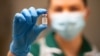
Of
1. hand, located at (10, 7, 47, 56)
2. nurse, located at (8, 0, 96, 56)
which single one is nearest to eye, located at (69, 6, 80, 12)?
nurse, located at (8, 0, 96, 56)

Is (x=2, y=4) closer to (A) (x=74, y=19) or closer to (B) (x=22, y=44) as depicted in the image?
(B) (x=22, y=44)

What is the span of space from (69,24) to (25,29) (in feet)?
0.74

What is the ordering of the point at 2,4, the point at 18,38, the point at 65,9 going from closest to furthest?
the point at 65,9
the point at 18,38
the point at 2,4

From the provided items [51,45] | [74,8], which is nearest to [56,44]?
[51,45]

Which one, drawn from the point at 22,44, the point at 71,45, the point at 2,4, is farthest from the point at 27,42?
the point at 2,4

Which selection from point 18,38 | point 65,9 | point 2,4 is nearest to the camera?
point 65,9

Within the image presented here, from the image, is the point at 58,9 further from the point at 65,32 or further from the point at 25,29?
the point at 25,29

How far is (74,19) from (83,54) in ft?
0.35

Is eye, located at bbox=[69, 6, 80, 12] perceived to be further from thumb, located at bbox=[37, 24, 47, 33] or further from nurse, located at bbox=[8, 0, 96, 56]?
thumb, located at bbox=[37, 24, 47, 33]

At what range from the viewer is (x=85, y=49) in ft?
2.13

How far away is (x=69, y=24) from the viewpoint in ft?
2.13

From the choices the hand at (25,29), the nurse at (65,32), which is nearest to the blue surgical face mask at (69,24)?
the nurse at (65,32)

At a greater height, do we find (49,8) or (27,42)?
(49,8)

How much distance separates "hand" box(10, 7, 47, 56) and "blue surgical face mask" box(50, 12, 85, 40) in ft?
0.35
